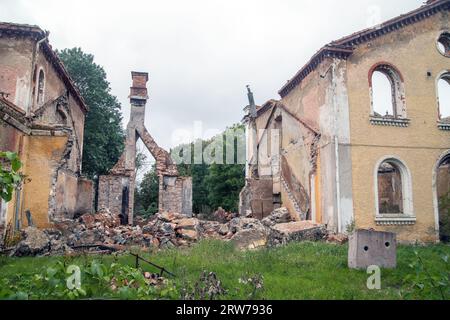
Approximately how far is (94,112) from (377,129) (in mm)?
20232

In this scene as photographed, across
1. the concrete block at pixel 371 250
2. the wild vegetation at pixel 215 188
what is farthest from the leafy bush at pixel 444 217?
the wild vegetation at pixel 215 188

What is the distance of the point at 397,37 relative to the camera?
1479 centimetres

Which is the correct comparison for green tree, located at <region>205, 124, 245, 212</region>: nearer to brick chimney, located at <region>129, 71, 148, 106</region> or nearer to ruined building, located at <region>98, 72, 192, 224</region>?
ruined building, located at <region>98, 72, 192, 224</region>

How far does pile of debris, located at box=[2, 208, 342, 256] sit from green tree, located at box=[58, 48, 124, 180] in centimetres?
1188

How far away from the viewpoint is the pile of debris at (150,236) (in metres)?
10.7

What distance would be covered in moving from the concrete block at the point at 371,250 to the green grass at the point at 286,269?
0.92ft

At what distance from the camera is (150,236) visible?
12.8 meters

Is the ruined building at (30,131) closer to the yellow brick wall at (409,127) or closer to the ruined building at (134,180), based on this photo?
the ruined building at (134,180)

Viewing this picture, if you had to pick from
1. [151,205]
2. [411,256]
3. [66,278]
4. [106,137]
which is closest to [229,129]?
[151,205]

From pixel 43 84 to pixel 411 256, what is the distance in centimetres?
1508

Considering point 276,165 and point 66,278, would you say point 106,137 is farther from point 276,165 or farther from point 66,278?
point 66,278

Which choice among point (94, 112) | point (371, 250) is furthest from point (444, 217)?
point (94, 112)

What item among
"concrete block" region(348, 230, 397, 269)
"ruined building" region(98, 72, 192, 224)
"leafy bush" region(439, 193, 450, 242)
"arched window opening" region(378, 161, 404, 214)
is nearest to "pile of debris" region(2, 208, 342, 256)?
"ruined building" region(98, 72, 192, 224)

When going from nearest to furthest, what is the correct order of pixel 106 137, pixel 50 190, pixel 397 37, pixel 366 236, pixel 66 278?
pixel 66 278 < pixel 366 236 < pixel 50 190 < pixel 397 37 < pixel 106 137
